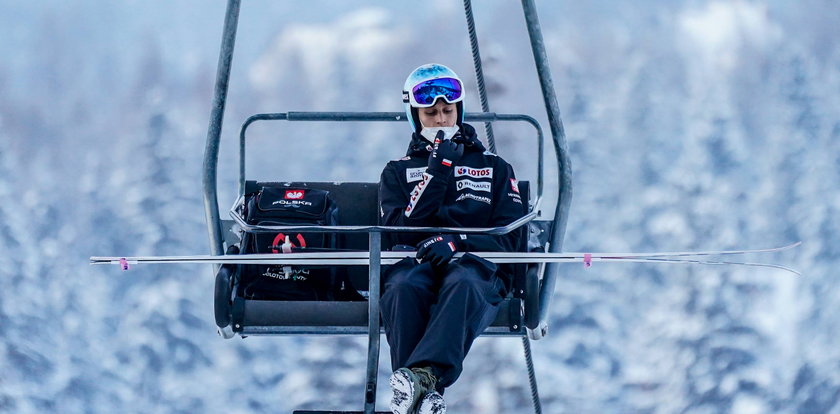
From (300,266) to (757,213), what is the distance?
7.37 m

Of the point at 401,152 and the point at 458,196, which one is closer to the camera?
the point at 458,196

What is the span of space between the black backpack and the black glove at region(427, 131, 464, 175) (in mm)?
541

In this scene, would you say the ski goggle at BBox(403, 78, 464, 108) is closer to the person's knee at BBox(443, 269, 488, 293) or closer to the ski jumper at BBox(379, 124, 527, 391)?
the ski jumper at BBox(379, 124, 527, 391)

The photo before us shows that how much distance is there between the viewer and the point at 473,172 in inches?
227

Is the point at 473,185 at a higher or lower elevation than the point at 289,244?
higher

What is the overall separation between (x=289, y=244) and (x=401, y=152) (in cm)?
723

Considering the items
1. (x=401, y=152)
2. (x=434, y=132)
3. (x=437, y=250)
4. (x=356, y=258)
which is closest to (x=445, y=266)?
(x=437, y=250)

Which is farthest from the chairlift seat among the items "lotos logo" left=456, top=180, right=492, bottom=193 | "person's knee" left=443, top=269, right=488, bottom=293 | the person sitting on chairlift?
"lotos logo" left=456, top=180, right=492, bottom=193

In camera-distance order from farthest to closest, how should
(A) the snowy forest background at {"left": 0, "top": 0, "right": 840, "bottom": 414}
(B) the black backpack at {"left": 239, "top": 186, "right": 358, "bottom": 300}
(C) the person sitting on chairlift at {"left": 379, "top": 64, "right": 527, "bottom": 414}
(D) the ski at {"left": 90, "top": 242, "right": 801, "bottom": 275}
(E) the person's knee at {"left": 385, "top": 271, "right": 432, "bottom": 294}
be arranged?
(A) the snowy forest background at {"left": 0, "top": 0, "right": 840, "bottom": 414} → (B) the black backpack at {"left": 239, "top": 186, "right": 358, "bottom": 300} → (D) the ski at {"left": 90, "top": 242, "right": 801, "bottom": 275} → (E) the person's knee at {"left": 385, "top": 271, "right": 432, "bottom": 294} → (C) the person sitting on chairlift at {"left": 379, "top": 64, "right": 527, "bottom": 414}

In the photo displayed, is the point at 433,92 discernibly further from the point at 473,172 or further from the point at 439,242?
the point at 439,242

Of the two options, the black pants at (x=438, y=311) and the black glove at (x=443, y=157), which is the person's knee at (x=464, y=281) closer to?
the black pants at (x=438, y=311)

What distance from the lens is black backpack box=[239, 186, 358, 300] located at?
5.72 meters

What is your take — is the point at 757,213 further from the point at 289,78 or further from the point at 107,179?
the point at 107,179

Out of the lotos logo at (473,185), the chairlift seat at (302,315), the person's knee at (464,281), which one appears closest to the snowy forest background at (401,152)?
the lotos logo at (473,185)
